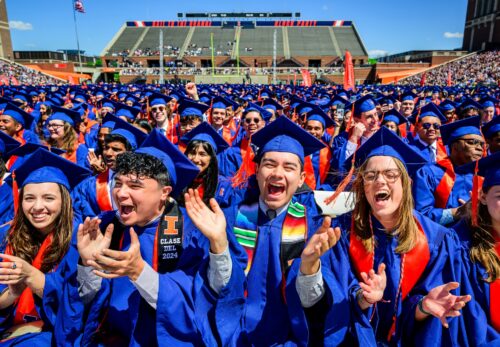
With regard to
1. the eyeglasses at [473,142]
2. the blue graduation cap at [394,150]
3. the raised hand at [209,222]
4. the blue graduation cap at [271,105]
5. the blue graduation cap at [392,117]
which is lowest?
the raised hand at [209,222]

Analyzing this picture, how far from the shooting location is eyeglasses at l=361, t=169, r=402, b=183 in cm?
202

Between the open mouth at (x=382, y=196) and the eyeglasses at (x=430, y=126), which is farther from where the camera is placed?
the eyeglasses at (x=430, y=126)

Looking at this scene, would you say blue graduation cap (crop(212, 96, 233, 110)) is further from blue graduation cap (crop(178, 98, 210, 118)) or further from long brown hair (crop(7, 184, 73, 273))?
long brown hair (crop(7, 184, 73, 273))

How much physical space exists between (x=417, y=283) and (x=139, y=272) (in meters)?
1.52

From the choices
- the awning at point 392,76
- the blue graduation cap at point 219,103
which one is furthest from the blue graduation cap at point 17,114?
the awning at point 392,76

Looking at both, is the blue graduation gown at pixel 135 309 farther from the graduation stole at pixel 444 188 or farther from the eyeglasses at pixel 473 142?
the eyeglasses at pixel 473 142

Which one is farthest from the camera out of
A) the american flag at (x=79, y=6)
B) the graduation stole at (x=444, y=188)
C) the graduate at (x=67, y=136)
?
the american flag at (x=79, y=6)

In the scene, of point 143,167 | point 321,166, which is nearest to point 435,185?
point 321,166

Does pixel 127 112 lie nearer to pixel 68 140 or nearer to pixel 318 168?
pixel 68 140

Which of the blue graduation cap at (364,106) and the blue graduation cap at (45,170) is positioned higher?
the blue graduation cap at (364,106)

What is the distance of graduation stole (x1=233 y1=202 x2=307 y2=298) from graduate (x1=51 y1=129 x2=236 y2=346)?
10.4 inches

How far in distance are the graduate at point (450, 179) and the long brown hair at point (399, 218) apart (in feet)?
3.57

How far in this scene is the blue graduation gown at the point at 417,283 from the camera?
1870mm

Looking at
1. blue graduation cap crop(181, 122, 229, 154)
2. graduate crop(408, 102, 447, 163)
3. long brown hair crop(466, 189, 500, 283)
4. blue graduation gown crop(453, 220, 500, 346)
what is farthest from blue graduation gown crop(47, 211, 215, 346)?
graduate crop(408, 102, 447, 163)
